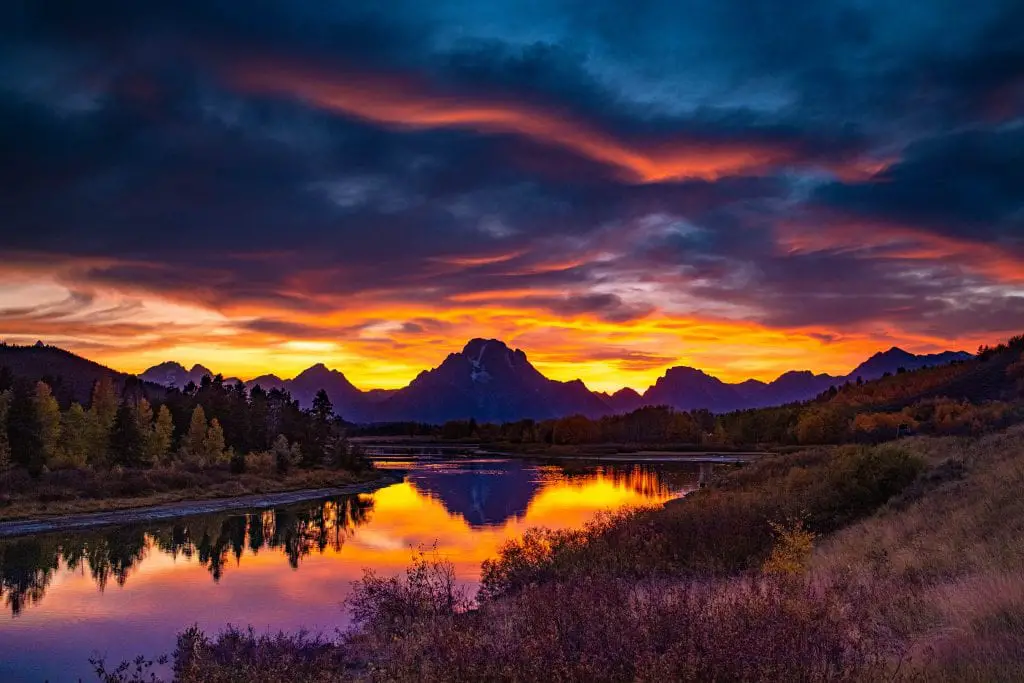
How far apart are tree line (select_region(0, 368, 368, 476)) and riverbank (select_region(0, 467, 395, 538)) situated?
335cm

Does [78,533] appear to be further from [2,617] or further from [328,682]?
[328,682]

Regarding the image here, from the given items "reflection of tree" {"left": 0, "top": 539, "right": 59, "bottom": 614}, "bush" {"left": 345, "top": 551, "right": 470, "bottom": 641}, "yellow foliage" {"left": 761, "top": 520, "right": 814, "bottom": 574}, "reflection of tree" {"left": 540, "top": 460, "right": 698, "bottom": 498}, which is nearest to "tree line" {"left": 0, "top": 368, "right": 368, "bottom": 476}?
"reflection of tree" {"left": 0, "top": 539, "right": 59, "bottom": 614}

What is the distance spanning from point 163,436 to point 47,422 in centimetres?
1463

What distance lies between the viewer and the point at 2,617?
2700 centimetres

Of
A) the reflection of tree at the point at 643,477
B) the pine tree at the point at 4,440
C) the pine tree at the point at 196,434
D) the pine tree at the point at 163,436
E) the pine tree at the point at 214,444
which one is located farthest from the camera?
the pine tree at the point at 196,434

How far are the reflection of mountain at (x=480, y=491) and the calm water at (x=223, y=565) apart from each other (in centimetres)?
33

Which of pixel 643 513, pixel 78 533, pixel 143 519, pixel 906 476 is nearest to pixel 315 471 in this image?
pixel 143 519

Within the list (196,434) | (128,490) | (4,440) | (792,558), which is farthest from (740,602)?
(196,434)

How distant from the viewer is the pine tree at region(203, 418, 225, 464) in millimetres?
86688

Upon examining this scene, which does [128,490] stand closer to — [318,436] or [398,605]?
[318,436]

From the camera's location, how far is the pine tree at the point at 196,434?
290 ft

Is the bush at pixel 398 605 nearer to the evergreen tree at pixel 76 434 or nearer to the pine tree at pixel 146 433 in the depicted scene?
the evergreen tree at pixel 76 434

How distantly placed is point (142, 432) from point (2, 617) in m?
56.7

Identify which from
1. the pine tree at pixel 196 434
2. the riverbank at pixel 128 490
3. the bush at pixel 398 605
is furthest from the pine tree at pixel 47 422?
the bush at pixel 398 605
